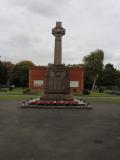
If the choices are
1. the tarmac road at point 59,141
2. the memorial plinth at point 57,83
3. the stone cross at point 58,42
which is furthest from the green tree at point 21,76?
the tarmac road at point 59,141

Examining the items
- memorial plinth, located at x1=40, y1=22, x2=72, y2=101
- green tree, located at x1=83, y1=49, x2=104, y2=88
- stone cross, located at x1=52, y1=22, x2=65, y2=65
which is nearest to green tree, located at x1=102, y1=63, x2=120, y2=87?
green tree, located at x1=83, y1=49, x2=104, y2=88

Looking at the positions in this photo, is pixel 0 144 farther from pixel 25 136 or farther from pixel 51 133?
pixel 51 133

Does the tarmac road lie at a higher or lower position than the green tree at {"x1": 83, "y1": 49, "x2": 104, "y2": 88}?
lower

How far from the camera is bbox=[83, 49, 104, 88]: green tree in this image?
9906cm

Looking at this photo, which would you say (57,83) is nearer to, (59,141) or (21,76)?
(59,141)

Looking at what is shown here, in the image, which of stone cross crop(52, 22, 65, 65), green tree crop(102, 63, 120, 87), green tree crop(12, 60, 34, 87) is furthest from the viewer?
green tree crop(102, 63, 120, 87)

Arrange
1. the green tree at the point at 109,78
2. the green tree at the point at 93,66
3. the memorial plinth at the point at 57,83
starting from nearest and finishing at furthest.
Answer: the memorial plinth at the point at 57,83, the green tree at the point at 93,66, the green tree at the point at 109,78

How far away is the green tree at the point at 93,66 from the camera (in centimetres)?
9906

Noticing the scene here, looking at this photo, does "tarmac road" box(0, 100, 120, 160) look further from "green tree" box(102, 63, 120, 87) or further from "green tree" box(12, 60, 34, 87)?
"green tree" box(102, 63, 120, 87)

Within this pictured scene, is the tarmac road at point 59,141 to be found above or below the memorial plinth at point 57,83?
below

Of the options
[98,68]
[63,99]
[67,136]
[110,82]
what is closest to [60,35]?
[63,99]

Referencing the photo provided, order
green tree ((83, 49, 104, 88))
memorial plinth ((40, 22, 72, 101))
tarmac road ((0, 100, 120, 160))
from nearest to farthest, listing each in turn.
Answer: tarmac road ((0, 100, 120, 160)) < memorial plinth ((40, 22, 72, 101)) < green tree ((83, 49, 104, 88))

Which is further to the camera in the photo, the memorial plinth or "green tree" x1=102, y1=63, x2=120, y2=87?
"green tree" x1=102, y1=63, x2=120, y2=87

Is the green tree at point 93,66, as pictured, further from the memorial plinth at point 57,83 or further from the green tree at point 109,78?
the memorial plinth at point 57,83
